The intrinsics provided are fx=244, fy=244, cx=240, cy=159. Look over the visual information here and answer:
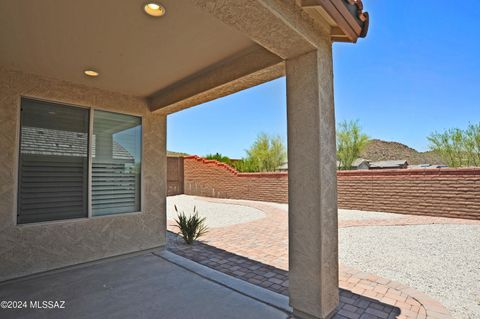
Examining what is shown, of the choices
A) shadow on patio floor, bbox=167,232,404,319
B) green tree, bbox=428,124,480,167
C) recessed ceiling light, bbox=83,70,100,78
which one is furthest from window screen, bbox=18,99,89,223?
green tree, bbox=428,124,480,167

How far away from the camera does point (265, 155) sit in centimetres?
1630

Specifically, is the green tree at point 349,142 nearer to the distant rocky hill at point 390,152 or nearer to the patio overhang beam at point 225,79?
the patio overhang beam at point 225,79

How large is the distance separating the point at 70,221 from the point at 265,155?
43.6 ft

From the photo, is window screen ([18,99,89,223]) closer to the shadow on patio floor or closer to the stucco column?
the shadow on patio floor

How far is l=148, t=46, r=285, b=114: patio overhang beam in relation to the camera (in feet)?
9.53

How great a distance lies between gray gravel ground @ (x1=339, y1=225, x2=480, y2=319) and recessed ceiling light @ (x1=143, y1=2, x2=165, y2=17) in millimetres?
4157

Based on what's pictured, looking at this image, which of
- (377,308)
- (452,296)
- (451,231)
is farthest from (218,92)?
(451,231)

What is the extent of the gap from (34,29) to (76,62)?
0.78 m

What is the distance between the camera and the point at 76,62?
324cm

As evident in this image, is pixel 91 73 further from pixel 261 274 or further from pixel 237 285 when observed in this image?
pixel 261 274

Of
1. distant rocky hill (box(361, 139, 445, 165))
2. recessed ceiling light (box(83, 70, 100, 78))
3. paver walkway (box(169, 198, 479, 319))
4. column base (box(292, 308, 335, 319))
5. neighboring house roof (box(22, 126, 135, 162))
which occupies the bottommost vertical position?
paver walkway (box(169, 198, 479, 319))

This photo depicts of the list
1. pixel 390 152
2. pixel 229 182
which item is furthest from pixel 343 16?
pixel 390 152

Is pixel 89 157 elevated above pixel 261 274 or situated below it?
above

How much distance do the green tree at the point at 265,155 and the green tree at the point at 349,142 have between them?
3.57 m
